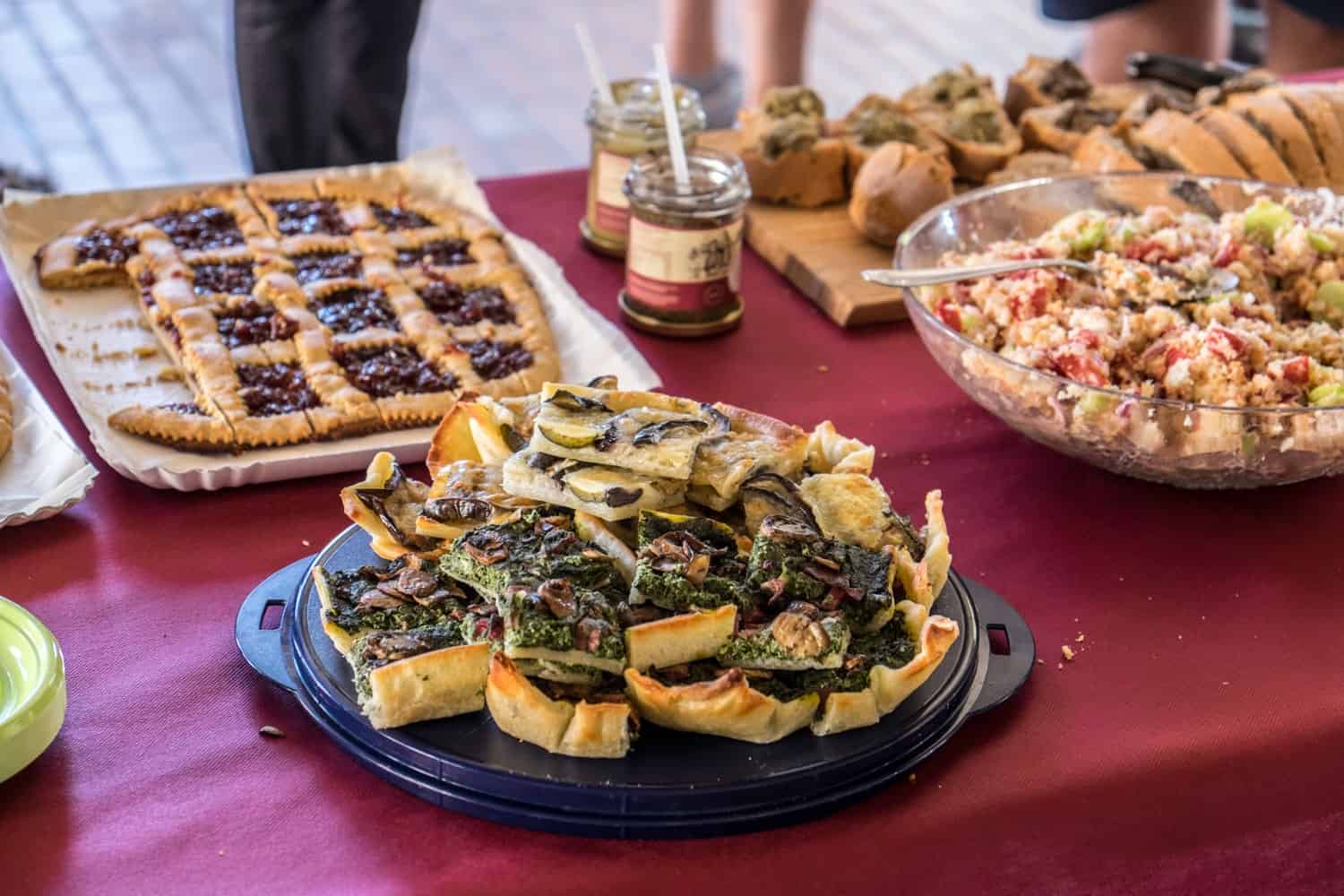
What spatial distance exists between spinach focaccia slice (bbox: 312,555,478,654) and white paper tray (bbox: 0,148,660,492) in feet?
1.34

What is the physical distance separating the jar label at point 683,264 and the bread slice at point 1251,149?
840mm

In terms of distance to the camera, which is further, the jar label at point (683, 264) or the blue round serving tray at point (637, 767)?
the jar label at point (683, 264)

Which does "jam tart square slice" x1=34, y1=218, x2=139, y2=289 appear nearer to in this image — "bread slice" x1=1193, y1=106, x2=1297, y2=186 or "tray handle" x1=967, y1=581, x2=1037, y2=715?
"tray handle" x1=967, y1=581, x2=1037, y2=715

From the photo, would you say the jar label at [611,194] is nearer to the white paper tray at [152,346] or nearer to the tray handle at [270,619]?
the white paper tray at [152,346]

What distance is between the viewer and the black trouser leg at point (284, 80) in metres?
2.76

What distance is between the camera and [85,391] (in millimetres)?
1673

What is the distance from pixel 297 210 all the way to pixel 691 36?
8.15 feet

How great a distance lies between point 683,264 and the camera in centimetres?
183

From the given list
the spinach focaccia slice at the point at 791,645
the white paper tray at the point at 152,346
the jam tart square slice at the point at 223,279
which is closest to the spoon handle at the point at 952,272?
the white paper tray at the point at 152,346

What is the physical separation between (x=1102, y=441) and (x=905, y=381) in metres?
0.39

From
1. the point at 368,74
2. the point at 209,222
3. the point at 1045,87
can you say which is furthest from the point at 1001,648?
the point at 368,74

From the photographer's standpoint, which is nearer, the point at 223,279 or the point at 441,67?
the point at 223,279

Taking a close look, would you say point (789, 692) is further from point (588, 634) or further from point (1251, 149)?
point (1251, 149)

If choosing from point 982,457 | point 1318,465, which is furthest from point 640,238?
point 1318,465
